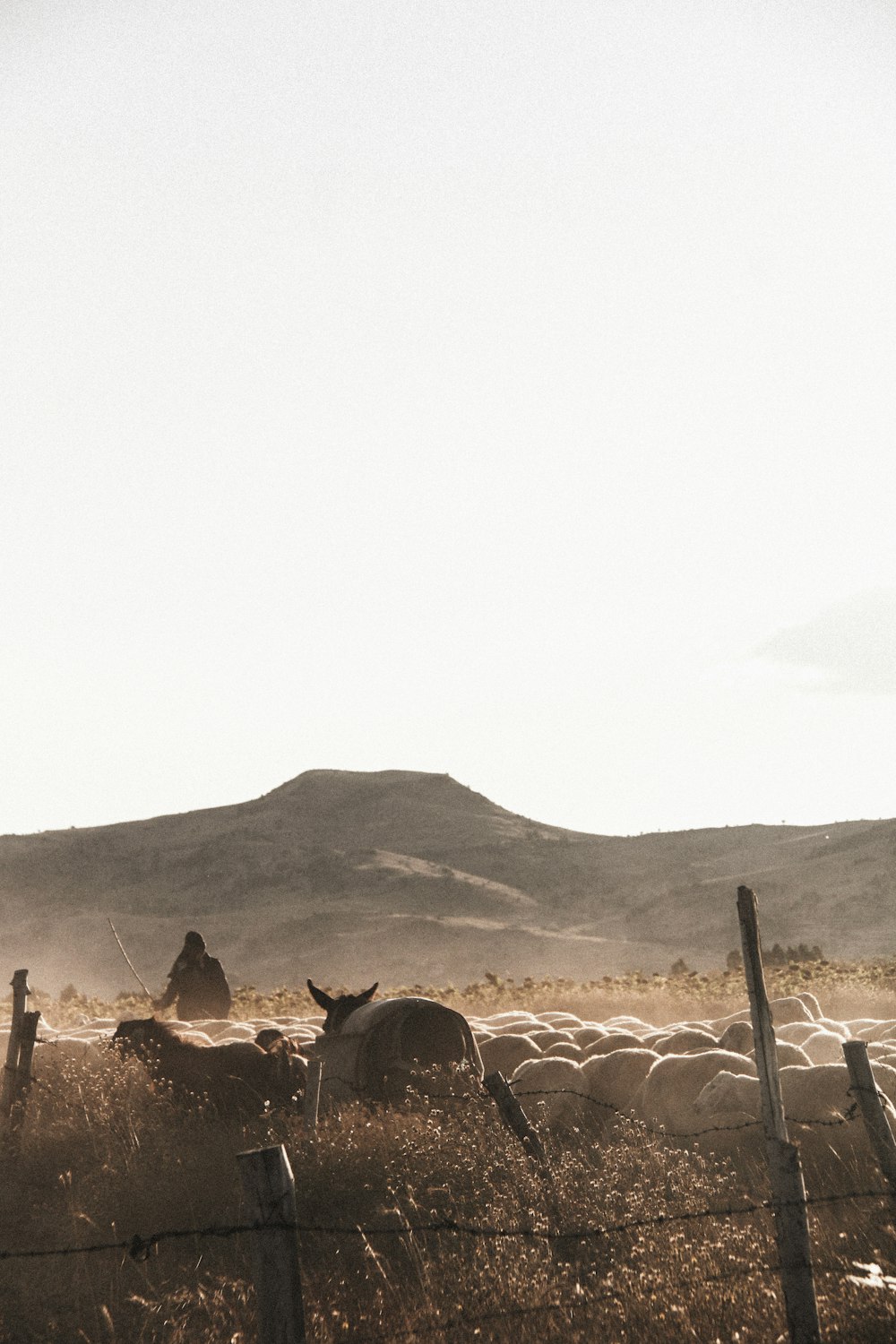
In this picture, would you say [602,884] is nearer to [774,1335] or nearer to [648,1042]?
[648,1042]

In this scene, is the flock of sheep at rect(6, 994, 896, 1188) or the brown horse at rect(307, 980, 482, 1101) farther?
the brown horse at rect(307, 980, 482, 1101)

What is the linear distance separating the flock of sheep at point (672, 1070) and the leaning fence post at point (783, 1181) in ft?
Result: 5.36

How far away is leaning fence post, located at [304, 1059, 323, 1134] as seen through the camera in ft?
35.4

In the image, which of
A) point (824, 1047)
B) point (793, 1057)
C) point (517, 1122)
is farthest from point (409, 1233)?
point (824, 1047)

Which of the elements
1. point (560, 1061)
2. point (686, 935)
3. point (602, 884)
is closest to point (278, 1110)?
point (560, 1061)

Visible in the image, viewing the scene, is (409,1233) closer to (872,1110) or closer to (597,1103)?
(872,1110)

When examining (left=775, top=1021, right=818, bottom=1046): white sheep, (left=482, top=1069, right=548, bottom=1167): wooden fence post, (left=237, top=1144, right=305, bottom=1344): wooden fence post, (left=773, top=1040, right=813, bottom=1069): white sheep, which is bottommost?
(left=775, top=1021, right=818, bottom=1046): white sheep

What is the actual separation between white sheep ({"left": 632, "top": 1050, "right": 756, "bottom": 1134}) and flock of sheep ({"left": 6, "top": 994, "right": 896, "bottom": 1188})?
1 centimetres

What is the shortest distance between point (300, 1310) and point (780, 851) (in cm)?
9283

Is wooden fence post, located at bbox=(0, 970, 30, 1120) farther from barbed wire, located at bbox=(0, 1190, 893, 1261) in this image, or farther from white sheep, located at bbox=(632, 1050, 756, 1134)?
white sheep, located at bbox=(632, 1050, 756, 1134)

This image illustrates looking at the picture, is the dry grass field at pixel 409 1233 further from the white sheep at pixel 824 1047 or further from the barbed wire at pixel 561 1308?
the white sheep at pixel 824 1047

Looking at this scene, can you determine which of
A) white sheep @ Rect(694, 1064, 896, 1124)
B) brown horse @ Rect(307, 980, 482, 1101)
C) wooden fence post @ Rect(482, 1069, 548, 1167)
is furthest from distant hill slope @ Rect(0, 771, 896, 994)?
wooden fence post @ Rect(482, 1069, 548, 1167)

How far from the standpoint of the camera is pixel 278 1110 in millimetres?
11820

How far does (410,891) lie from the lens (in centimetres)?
8531
